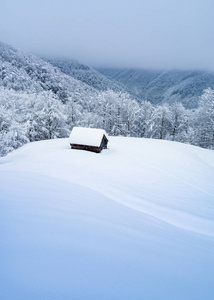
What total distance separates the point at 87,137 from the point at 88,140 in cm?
39

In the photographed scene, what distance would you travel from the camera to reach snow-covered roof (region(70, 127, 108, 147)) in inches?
596

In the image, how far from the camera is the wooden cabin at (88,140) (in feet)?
49.6

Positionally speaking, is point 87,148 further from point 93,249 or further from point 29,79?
point 29,79

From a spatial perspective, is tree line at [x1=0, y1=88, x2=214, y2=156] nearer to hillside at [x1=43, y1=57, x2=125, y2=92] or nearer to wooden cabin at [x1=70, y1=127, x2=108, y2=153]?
wooden cabin at [x1=70, y1=127, x2=108, y2=153]

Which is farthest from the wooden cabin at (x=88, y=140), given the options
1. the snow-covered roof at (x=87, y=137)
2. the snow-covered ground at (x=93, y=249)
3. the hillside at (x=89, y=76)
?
the hillside at (x=89, y=76)

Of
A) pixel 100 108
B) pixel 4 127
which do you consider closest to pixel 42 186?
pixel 4 127

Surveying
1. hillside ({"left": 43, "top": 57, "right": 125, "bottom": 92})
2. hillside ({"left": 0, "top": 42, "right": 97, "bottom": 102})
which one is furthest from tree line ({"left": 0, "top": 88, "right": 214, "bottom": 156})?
hillside ({"left": 43, "top": 57, "right": 125, "bottom": 92})

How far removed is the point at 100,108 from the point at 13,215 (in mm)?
27633

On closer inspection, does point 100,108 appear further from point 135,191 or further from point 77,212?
point 77,212

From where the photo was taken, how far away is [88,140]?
15.3 meters

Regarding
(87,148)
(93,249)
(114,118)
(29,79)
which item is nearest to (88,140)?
(87,148)

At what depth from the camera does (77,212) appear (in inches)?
147

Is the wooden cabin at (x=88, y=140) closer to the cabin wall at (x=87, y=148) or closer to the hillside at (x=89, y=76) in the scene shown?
the cabin wall at (x=87, y=148)

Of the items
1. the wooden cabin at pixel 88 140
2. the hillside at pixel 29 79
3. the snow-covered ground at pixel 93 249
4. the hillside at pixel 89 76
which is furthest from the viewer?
the hillside at pixel 89 76
